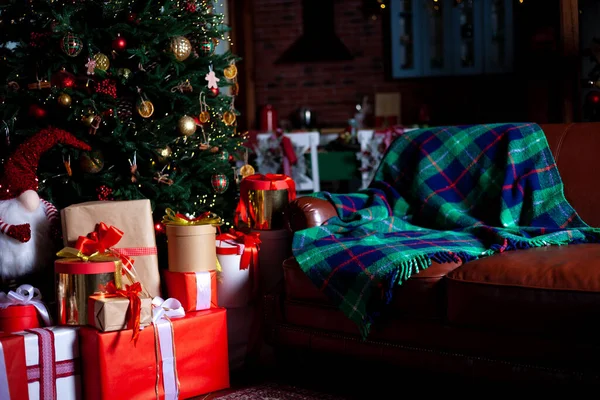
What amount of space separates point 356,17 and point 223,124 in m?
3.89

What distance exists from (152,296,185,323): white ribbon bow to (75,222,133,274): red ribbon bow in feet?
0.60

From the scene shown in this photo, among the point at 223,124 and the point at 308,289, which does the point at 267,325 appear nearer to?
the point at 308,289

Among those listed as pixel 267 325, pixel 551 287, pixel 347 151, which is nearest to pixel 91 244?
pixel 267 325

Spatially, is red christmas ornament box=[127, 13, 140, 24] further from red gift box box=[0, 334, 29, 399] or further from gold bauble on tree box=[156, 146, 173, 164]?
red gift box box=[0, 334, 29, 399]

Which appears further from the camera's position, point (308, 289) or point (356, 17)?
point (356, 17)

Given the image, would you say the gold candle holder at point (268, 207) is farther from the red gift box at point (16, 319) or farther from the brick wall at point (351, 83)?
the brick wall at point (351, 83)

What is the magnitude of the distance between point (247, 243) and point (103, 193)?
1.97 feet

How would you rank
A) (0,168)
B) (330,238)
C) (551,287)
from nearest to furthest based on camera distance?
(551,287) → (330,238) → (0,168)

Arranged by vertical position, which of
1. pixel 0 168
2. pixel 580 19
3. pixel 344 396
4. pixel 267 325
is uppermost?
pixel 580 19

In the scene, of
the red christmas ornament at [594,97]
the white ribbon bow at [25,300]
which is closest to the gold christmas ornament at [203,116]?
the white ribbon bow at [25,300]

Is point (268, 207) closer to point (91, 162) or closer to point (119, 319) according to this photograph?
point (91, 162)

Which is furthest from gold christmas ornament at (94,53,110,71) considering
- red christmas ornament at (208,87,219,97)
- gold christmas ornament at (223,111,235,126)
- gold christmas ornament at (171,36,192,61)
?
gold christmas ornament at (223,111,235,126)

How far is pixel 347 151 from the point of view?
506 centimetres

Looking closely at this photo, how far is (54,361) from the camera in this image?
206 cm
